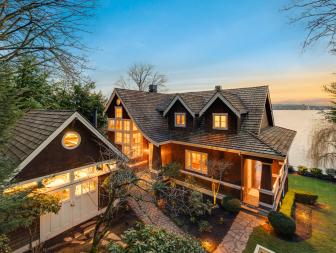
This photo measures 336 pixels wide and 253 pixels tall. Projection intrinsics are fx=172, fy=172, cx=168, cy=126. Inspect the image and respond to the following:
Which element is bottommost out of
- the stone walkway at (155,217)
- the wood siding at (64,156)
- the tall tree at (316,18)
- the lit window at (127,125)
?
the stone walkway at (155,217)

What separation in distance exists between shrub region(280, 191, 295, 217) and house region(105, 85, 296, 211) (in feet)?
1.41

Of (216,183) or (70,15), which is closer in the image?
(70,15)

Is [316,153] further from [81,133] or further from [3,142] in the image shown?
[3,142]

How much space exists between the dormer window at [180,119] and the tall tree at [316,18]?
10763 millimetres

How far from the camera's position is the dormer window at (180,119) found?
46.5 ft

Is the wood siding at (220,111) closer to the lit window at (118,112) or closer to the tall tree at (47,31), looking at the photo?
the lit window at (118,112)

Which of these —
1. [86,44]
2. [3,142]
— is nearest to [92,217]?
[3,142]

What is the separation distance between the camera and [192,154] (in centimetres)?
1295

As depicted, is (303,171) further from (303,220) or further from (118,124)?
(118,124)

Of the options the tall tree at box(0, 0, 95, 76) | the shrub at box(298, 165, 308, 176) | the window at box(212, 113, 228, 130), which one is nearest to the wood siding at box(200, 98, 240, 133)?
the window at box(212, 113, 228, 130)

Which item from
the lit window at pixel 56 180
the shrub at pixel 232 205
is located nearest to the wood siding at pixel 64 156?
the lit window at pixel 56 180

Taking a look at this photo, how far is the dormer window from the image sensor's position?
46.5ft

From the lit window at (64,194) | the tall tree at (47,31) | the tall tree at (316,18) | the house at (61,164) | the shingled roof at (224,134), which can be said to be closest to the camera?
the tall tree at (316,18)

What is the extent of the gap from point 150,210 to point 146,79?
103 ft
